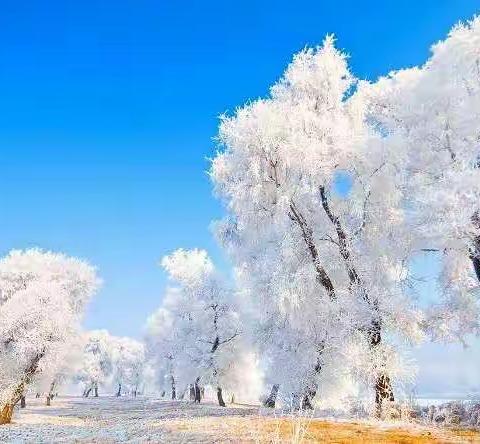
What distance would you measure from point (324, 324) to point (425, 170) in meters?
7.02

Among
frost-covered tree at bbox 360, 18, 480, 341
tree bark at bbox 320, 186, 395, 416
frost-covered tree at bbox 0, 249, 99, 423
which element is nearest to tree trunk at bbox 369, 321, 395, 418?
tree bark at bbox 320, 186, 395, 416

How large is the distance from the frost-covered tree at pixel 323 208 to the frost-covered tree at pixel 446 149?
92cm

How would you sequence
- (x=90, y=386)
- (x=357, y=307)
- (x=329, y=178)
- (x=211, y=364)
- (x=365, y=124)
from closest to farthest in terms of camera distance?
(x=357, y=307)
(x=329, y=178)
(x=365, y=124)
(x=211, y=364)
(x=90, y=386)

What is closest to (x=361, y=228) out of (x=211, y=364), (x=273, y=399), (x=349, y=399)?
(x=349, y=399)

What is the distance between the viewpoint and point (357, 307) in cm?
1830

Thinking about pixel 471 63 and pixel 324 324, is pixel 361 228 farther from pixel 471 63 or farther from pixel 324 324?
pixel 471 63

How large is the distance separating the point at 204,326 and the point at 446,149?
Answer: 111 feet

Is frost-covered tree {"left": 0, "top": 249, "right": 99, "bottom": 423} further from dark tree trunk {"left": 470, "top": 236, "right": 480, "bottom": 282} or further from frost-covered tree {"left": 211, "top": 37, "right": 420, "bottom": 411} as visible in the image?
dark tree trunk {"left": 470, "top": 236, "right": 480, "bottom": 282}

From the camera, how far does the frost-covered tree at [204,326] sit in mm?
46594

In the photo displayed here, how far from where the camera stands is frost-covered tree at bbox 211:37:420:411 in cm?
1862

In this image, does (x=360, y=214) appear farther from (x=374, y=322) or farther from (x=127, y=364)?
(x=127, y=364)

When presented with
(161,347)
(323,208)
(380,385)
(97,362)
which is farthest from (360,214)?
(97,362)

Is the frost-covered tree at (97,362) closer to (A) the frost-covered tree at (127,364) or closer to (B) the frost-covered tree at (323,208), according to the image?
(A) the frost-covered tree at (127,364)

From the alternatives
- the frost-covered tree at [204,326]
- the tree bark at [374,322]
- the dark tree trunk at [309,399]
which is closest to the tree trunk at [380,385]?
the tree bark at [374,322]
